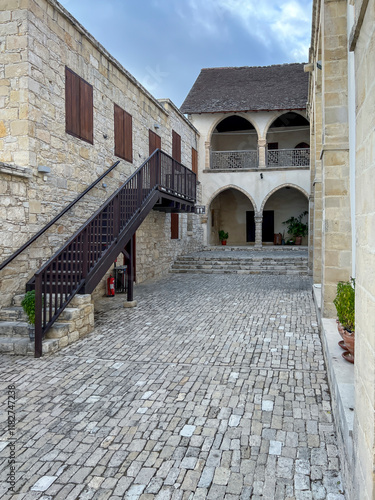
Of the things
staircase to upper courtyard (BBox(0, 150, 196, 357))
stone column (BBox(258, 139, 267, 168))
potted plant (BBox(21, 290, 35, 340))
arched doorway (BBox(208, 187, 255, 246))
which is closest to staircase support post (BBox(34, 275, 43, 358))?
staircase to upper courtyard (BBox(0, 150, 196, 357))

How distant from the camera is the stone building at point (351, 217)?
174cm

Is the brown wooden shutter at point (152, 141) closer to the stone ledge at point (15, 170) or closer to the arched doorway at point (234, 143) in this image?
the stone ledge at point (15, 170)

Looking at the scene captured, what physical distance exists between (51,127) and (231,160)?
43.5 feet

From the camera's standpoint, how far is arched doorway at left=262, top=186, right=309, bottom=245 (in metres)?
22.1

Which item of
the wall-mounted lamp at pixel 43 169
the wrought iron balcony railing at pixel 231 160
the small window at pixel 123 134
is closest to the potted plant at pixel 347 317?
the wall-mounted lamp at pixel 43 169

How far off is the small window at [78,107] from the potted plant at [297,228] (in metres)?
14.4

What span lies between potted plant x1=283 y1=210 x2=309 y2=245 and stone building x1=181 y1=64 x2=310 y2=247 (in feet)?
1.37

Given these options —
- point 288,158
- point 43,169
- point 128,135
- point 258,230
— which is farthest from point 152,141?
point 288,158

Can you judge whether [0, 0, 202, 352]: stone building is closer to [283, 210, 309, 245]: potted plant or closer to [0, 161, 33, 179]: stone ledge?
[0, 161, 33, 179]: stone ledge

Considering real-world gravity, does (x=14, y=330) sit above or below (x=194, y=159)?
below

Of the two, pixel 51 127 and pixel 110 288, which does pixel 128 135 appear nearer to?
pixel 51 127

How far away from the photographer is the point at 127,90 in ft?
34.7

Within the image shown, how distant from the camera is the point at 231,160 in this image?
1966cm

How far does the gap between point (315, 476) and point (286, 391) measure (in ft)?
4.46
